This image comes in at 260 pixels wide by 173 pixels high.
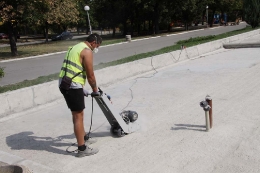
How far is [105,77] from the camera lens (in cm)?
966

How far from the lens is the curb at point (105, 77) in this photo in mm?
6914

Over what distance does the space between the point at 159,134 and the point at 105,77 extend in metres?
4.73

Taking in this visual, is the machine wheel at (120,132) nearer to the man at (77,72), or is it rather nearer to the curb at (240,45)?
the man at (77,72)

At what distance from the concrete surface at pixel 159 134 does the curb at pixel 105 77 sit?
8.3 inches

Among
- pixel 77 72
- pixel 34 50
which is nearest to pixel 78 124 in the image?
pixel 77 72

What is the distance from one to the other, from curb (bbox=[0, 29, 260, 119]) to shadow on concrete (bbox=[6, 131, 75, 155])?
1.41 meters

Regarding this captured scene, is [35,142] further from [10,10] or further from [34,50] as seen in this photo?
[34,50]

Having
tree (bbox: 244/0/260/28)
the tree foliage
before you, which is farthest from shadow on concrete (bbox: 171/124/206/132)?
tree (bbox: 244/0/260/28)

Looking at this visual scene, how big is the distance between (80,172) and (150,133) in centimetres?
161

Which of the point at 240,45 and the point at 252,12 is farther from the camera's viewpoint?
the point at 252,12

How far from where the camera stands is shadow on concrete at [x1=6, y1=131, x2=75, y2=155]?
→ 4968mm

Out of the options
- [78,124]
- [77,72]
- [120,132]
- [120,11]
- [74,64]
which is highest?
[120,11]

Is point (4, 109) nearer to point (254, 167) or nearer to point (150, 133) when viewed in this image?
point (150, 133)

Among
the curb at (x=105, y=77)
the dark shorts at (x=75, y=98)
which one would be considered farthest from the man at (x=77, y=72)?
the curb at (x=105, y=77)
